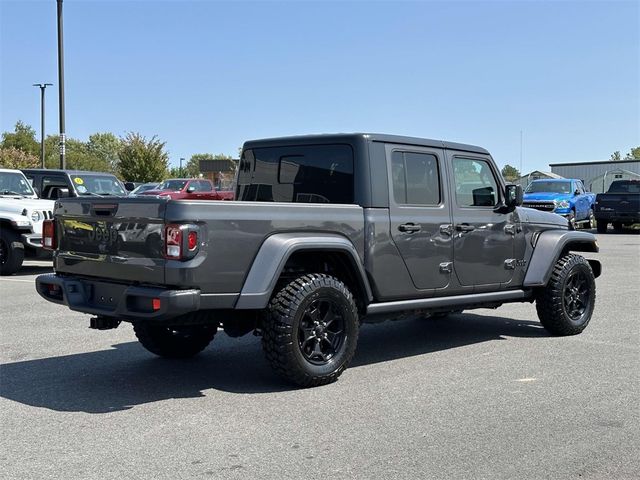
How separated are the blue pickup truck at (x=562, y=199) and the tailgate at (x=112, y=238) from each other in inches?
793

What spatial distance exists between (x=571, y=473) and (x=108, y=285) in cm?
334

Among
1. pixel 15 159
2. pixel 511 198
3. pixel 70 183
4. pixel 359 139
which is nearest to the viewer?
pixel 359 139

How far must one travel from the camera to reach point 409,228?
6.28m

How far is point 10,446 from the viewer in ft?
14.2

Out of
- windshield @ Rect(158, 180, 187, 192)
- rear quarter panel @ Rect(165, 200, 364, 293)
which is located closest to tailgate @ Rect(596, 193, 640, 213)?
windshield @ Rect(158, 180, 187, 192)

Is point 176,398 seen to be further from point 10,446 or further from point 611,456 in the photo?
point 611,456

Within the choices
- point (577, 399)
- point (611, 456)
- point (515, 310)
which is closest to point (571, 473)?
point (611, 456)

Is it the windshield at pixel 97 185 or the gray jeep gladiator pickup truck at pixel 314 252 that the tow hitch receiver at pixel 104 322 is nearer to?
the gray jeep gladiator pickup truck at pixel 314 252

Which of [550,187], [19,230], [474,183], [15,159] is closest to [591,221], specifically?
[550,187]

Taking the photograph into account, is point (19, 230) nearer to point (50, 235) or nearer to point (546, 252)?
point (50, 235)

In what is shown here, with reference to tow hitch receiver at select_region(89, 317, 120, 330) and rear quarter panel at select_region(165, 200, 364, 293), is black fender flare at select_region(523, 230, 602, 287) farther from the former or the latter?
tow hitch receiver at select_region(89, 317, 120, 330)

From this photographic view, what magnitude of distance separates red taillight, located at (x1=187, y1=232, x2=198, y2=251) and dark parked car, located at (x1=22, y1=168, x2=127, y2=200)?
1234 centimetres

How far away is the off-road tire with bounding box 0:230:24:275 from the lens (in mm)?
13180

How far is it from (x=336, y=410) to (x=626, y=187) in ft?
79.2
